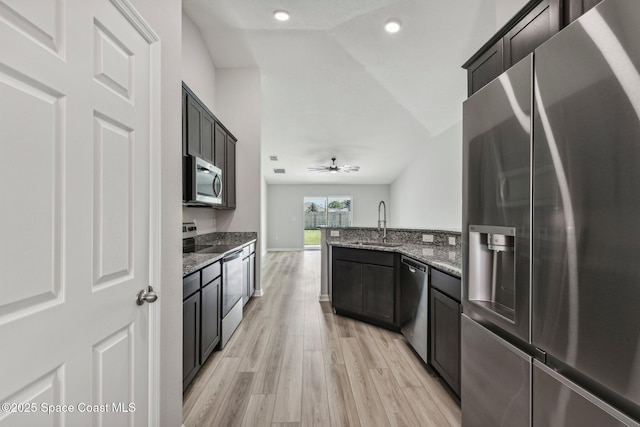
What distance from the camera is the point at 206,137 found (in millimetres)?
3127

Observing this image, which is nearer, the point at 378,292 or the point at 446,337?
the point at 446,337

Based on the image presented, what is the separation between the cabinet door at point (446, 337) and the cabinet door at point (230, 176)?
2826 mm

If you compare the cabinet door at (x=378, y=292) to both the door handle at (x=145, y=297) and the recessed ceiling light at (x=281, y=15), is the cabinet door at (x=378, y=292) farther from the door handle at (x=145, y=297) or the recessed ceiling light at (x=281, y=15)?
the recessed ceiling light at (x=281, y=15)

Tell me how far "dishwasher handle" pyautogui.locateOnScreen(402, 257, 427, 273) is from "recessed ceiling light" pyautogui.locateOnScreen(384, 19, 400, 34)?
103 inches

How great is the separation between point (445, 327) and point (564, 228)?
1.34 m

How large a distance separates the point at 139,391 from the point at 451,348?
5.79 ft

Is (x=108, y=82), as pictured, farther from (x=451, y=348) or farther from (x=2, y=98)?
(x=451, y=348)

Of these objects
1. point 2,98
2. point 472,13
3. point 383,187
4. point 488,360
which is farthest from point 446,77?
point 383,187

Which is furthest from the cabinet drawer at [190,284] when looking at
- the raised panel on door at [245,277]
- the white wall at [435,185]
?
the white wall at [435,185]

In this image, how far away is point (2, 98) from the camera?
68 cm

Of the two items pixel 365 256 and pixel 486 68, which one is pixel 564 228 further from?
pixel 365 256

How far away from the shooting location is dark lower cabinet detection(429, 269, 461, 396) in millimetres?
1820

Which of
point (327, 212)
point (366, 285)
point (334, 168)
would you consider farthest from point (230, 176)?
point (327, 212)

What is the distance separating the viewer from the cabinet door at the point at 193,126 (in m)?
2.66
